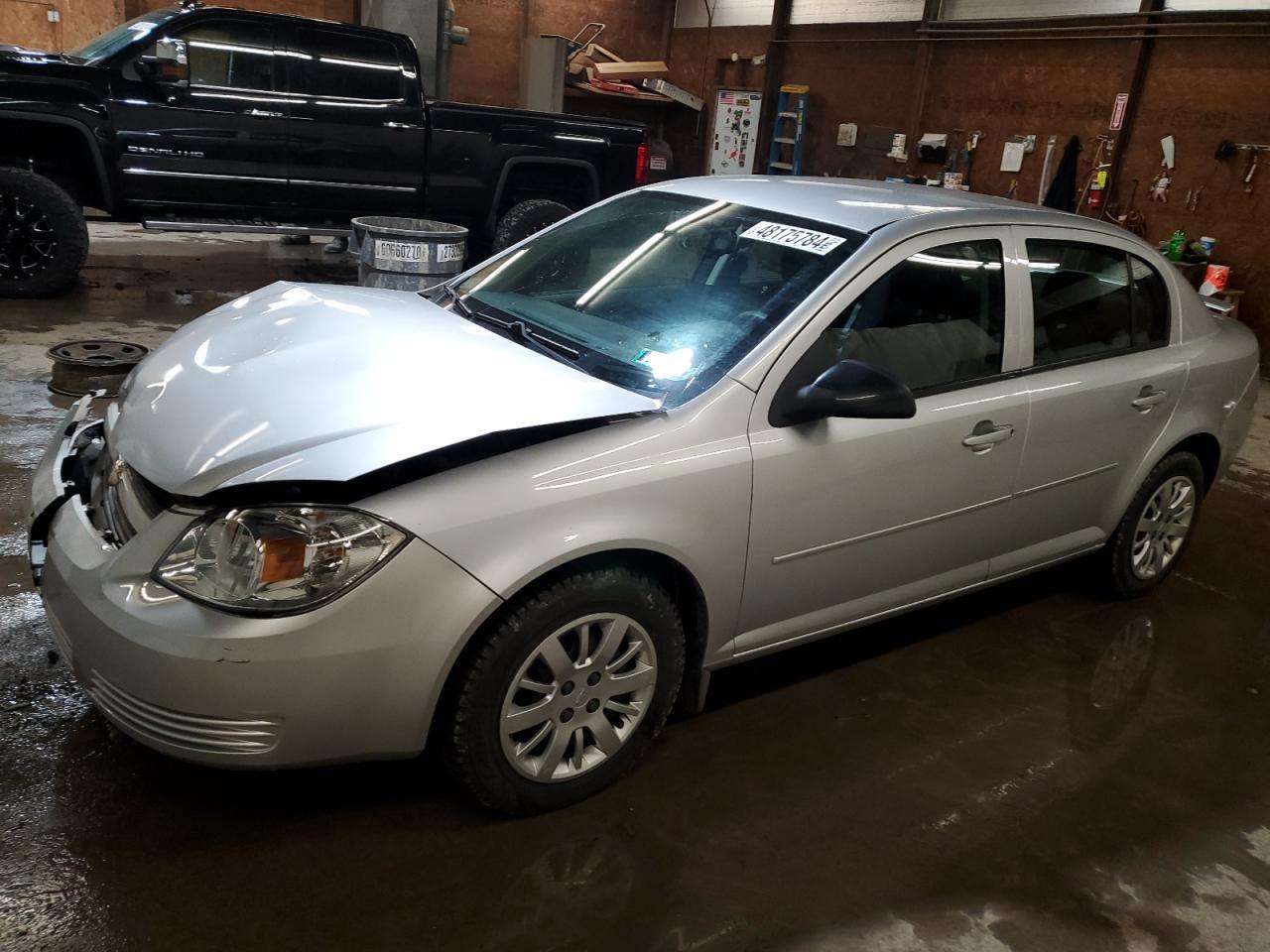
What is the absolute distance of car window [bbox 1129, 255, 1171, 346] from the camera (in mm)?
3473

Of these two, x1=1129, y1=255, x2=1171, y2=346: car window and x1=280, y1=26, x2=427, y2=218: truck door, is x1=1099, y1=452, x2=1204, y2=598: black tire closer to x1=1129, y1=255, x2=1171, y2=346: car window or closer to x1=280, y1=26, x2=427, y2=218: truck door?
x1=1129, y1=255, x2=1171, y2=346: car window

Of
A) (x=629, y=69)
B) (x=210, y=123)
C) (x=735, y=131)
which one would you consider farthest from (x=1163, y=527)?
(x=629, y=69)

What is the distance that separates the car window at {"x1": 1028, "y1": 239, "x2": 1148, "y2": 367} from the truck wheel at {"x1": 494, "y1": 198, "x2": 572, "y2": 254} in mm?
5103

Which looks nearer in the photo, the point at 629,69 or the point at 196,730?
the point at 196,730

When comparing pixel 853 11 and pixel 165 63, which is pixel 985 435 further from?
pixel 853 11

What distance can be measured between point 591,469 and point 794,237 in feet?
3.44

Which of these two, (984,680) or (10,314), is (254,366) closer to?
(984,680)

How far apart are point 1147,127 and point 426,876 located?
30.1ft

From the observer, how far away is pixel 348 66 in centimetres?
739

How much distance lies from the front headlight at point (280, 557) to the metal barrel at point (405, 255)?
269 centimetres

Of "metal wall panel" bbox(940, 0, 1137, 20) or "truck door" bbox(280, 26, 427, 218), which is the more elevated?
"metal wall panel" bbox(940, 0, 1137, 20)

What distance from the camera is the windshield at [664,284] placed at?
257 cm

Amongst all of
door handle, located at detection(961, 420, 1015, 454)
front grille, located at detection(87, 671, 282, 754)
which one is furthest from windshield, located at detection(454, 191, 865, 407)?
front grille, located at detection(87, 671, 282, 754)

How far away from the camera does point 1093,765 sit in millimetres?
2826
